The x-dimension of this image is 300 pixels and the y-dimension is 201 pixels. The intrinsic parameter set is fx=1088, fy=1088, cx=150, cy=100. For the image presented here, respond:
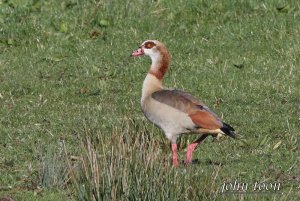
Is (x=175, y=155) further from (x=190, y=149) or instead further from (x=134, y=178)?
(x=134, y=178)

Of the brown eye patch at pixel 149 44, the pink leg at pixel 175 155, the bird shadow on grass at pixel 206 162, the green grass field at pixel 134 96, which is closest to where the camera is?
the green grass field at pixel 134 96

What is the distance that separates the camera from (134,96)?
13.9 metres

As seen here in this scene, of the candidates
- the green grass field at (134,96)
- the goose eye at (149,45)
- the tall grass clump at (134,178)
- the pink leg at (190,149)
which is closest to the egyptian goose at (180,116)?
the pink leg at (190,149)

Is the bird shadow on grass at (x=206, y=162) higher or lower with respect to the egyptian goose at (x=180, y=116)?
lower

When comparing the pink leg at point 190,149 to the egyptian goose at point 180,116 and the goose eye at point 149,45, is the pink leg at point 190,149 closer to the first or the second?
the egyptian goose at point 180,116

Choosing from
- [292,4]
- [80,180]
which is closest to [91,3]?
[292,4]

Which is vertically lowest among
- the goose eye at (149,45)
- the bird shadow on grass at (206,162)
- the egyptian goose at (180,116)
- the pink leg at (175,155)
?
the bird shadow on grass at (206,162)

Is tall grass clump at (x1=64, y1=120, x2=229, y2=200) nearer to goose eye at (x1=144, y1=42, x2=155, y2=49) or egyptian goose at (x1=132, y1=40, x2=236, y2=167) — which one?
egyptian goose at (x1=132, y1=40, x2=236, y2=167)

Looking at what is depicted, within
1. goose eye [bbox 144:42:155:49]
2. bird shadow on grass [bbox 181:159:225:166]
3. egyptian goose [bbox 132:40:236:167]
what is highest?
goose eye [bbox 144:42:155:49]

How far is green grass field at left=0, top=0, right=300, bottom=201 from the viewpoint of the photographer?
28.8ft

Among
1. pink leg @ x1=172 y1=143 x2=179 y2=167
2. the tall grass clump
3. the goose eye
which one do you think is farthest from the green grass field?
the goose eye

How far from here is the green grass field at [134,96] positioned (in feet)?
28.8

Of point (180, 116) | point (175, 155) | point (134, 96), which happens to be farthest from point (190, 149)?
point (134, 96)

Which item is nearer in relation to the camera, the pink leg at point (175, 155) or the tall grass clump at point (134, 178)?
the tall grass clump at point (134, 178)
